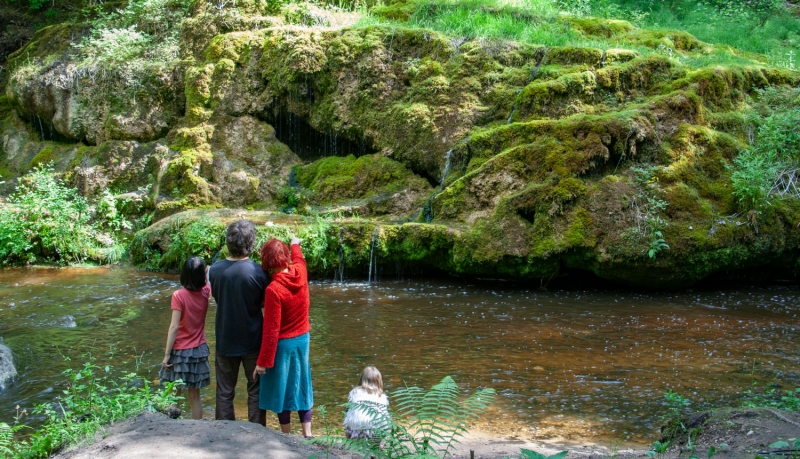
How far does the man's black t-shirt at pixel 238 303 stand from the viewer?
4887 mm

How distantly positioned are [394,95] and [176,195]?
5.51 meters

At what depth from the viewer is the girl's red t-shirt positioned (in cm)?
529

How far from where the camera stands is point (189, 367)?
534cm

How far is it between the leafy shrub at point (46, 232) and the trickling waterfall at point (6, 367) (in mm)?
7023

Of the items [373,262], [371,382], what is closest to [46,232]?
[373,262]

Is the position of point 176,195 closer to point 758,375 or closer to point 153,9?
point 153,9

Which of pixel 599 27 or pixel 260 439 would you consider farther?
pixel 599 27

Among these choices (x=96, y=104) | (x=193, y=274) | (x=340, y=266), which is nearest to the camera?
(x=193, y=274)

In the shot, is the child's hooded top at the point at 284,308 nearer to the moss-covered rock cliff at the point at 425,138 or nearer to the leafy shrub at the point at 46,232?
the moss-covered rock cliff at the point at 425,138

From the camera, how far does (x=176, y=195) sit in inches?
573

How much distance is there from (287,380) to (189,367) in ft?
3.13

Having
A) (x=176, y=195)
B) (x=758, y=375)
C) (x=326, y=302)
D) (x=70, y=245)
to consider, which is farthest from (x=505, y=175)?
(x=70, y=245)

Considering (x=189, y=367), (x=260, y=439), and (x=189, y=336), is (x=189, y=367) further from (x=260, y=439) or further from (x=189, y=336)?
(x=260, y=439)

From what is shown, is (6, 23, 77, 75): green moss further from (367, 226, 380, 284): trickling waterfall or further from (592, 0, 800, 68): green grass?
(592, 0, 800, 68): green grass
